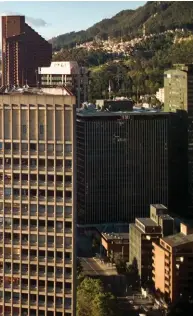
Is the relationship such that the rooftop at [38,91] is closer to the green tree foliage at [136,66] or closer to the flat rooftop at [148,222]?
the flat rooftop at [148,222]

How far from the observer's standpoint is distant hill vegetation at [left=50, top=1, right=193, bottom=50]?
12100 centimetres

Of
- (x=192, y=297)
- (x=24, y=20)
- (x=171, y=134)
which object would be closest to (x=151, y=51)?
(x=24, y=20)

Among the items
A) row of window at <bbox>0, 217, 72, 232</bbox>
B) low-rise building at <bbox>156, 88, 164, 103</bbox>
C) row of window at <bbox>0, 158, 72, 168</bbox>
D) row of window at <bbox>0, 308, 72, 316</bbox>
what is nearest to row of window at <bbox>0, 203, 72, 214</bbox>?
row of window at <bbox>0, 217, 72, 232</bbox>

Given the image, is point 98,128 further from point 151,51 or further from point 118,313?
point 151,51

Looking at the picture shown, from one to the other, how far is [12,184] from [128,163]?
2931 cm

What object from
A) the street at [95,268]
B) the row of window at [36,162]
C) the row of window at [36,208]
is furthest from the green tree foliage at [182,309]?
the row of window at [36,162]

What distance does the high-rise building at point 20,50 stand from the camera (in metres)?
Result: 90.2

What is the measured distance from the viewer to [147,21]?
438 ft

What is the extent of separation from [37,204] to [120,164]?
29.2 metres

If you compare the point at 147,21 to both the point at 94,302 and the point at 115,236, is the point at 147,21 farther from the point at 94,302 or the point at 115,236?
the point at 94,302

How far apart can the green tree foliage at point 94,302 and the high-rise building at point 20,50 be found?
58736 mm

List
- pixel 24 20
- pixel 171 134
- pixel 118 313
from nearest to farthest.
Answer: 1. pixel 118 313
2. pixel 171 134
3. pixel 24 20

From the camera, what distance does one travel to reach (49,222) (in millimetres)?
23500

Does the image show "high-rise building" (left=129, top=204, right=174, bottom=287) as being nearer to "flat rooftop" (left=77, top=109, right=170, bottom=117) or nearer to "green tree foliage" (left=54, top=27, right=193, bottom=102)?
"flat rooftop" (left=77, top=109, right=170, bottom=117)
